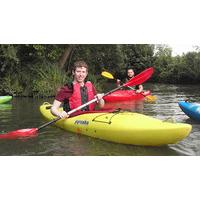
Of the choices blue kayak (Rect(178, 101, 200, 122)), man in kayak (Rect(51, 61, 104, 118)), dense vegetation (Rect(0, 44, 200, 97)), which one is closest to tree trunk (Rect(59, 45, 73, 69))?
dense vegetation (Rect(0, 44, 200, 97))

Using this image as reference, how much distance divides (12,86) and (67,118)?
17.3ft

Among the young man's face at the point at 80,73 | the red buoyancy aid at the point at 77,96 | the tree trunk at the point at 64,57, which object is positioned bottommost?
the red buoyancy aid at the point at 77,96

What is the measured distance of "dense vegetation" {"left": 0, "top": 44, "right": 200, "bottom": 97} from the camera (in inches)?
375

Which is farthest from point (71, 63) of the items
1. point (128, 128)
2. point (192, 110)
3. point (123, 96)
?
point (128, 128)

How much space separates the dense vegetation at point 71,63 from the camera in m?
9.52

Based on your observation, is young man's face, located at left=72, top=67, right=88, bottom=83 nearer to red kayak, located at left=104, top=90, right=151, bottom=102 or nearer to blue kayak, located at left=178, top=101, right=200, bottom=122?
blue kayak, located at left=178, top=101, right=200, bottom=122

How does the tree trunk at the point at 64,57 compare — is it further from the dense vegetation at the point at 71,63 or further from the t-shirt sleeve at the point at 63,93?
the t-shirt sleeve at the point at 63,93

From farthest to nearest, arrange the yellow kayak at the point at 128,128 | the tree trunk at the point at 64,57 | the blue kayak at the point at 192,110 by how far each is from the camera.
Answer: the tree trunk at the point at 64,57 < the blue kayak at the point at 192,110 < the yellow kayak at the point at 128,128

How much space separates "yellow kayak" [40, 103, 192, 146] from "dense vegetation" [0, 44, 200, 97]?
5255 millimetres

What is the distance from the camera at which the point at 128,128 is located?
3674mm

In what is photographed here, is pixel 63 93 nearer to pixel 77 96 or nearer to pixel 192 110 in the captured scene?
pixel 77 96

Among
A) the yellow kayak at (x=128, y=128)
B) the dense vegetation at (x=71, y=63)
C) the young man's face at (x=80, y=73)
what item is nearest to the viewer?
the yellow kayak at (x=128, y=128)

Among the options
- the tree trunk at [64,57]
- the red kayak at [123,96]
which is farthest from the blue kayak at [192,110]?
the tree trunk at [64,57]

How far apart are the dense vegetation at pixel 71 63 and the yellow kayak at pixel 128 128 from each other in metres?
5.25
